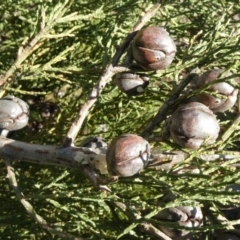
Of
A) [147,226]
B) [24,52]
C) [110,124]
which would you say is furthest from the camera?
[110,124]

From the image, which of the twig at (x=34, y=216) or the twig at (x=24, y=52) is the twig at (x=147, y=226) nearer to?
the twig at (x=34, y=216)

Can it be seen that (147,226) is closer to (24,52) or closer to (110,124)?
(24,52)

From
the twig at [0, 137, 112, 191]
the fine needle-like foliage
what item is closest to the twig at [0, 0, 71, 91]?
the fine needle-like foliage

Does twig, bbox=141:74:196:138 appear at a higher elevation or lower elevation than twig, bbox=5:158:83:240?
higher

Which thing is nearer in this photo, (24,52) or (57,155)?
(57,155)

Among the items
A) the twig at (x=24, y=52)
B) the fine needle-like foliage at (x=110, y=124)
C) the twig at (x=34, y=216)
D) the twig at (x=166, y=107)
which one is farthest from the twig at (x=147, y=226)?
the twig at (x=24, y=52)

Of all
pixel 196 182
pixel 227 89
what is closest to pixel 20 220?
pixel 196 182

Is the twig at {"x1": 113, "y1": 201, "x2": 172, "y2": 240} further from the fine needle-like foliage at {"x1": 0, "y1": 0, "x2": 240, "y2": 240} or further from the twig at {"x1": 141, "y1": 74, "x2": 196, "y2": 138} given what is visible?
the twig at {"x1": 141, "y1": 74, "x2": 196, "y2": 138}

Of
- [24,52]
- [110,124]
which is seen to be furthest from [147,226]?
[110,124]
